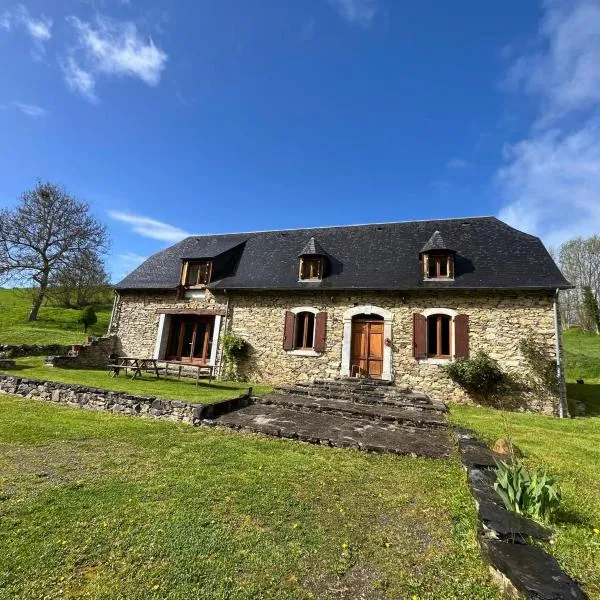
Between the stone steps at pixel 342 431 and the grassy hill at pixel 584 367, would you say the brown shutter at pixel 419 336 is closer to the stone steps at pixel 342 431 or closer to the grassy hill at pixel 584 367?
the stone steps at pixel 342 431

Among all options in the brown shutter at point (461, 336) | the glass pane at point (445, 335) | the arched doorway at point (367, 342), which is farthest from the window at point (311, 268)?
Result: the brown shutter at point (461, 336)

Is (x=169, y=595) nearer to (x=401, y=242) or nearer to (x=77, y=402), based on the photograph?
(x=77, y=402)

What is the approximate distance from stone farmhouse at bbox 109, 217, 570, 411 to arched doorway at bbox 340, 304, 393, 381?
3 cm

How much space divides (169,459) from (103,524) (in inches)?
64.8

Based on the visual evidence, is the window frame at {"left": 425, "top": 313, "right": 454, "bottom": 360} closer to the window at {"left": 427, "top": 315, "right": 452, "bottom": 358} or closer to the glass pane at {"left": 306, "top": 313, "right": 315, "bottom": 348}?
the window at {"left": 427, "top": 315, "right": 452, "bottom": 358}

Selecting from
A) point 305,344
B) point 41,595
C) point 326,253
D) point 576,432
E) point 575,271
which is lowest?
point 41,595

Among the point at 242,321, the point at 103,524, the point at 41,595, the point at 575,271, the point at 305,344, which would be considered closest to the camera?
the point at 41,595

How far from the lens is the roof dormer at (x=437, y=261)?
11.3 meters

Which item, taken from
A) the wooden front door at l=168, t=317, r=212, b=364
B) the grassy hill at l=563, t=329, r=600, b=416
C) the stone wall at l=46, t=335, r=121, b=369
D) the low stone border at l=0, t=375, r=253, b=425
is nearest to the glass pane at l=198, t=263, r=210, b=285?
the wooden front door at l=168, t=317, r=212, b=364

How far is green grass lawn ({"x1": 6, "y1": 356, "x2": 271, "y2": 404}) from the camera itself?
855 centimetres

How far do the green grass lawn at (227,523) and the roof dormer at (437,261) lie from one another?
25.1 ft

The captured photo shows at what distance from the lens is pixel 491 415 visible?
28.6 feet

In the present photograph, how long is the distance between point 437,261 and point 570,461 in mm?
7403

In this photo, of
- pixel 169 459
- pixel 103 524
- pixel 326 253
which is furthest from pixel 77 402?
pixel 326 253
